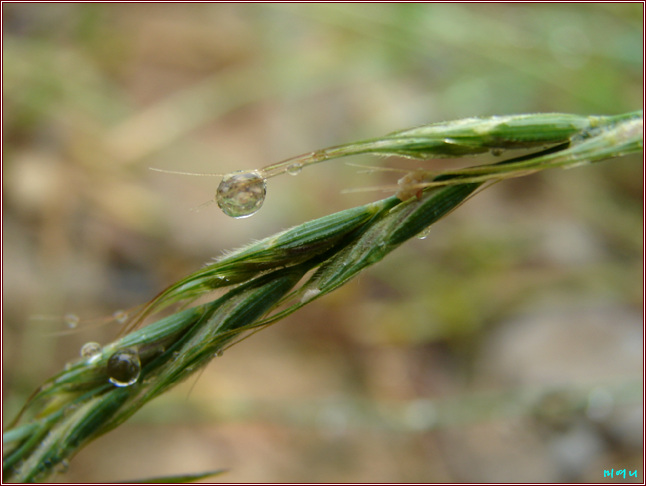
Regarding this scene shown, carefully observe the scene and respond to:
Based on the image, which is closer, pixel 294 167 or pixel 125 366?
pixel 294 167

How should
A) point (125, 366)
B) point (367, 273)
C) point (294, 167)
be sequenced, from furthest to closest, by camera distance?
point (367, 273)
point (125, 366)
point (294, 167)

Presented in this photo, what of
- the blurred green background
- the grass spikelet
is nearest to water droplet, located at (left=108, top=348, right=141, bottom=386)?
the grass spikelet

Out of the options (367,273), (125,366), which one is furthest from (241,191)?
(367,273)

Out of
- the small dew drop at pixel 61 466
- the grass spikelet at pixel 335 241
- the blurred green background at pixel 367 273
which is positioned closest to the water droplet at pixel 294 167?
the grass spikelet at pixel 335 241

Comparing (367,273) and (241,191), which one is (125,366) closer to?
(241,191)

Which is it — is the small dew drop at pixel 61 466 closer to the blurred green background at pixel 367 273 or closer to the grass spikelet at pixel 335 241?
the grass spikelet at pixel 335 241

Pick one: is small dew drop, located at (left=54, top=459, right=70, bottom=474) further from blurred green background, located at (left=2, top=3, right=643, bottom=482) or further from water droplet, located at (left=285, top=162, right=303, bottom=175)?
blurred green background, located at (left=2, top=3, right=643, bottom=482)

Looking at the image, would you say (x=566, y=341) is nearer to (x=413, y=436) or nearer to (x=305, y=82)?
(x=413, y=436)

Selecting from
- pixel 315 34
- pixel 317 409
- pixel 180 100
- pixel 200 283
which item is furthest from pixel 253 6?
pixel 200 283
